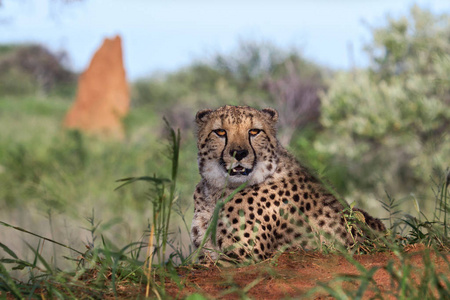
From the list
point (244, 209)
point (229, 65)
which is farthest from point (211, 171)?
point (229, 65)

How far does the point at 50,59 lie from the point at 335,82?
36954 mm

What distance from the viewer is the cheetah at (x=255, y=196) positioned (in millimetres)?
3139

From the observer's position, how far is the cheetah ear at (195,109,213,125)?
3.65 meters

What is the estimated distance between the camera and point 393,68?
14.2 m

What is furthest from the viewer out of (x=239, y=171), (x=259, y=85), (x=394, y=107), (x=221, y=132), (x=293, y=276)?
(x=259, y=85)

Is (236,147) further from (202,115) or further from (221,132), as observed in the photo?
(202,115)

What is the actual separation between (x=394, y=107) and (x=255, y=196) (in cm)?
999

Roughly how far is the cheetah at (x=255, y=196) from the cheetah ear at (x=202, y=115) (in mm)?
72

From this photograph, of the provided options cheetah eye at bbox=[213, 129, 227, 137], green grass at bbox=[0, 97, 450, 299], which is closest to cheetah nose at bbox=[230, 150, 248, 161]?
cheetah eye at bbox=[213, 129, 227, 137]

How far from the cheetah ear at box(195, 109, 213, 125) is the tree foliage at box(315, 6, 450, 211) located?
9016 millimetres

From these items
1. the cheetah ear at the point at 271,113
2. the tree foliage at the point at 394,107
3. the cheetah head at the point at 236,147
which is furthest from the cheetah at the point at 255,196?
the tree foliage at the point at 394,107

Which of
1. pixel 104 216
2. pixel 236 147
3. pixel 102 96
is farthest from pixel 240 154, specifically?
pixel 102 96

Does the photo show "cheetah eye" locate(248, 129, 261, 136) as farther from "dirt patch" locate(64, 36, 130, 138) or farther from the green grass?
"dirt patch" locate(64, 36, 130, 138)

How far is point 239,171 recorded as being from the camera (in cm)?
327
